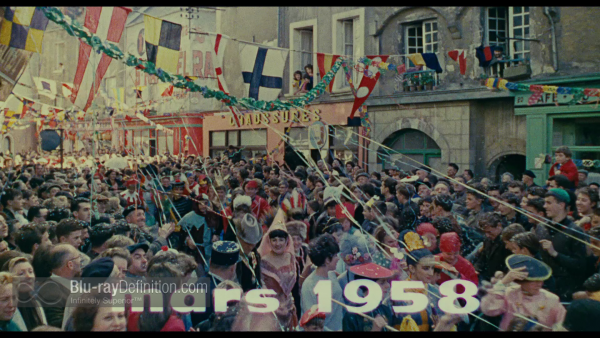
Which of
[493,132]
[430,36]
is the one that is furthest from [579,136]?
[430,36]

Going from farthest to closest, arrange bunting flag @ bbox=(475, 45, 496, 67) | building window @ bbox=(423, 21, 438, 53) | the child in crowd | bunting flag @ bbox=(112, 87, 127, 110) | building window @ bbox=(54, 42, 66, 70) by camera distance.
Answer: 1. building window @ bbox=(54, 42, 66, 70)
2. bunting flag @ bbox=(112, 87, 127, 110)
3. building window @ bbox=(423, 21, 438, 53)
4. bunting flag @ bbox=(475, 45, 496, 67)
5. the child in crowd

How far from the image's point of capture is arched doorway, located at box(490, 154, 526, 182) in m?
14.4

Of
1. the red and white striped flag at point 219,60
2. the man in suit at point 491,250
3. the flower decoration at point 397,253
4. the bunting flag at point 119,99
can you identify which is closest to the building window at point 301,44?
the bunting flag at point 119,99

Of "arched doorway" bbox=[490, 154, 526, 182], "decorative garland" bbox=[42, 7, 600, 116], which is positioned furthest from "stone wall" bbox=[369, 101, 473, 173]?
"decorative garland" bbox=[42, 7, 600, 116]

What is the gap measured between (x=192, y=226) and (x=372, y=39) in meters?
11.6

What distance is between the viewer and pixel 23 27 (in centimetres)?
719

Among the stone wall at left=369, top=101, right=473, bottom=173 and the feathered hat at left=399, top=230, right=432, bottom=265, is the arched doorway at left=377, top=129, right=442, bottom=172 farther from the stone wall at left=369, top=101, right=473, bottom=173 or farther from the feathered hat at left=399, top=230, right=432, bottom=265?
the feathered hat at left=399, top=230, right=432, bottom=265

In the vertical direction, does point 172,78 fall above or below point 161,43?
below

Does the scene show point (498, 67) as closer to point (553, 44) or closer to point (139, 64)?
point (553, 44)

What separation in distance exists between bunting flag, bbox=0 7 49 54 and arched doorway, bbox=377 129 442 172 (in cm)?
991

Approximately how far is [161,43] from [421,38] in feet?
33.4

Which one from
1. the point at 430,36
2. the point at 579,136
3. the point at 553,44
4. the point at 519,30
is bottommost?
the point at 579,136
